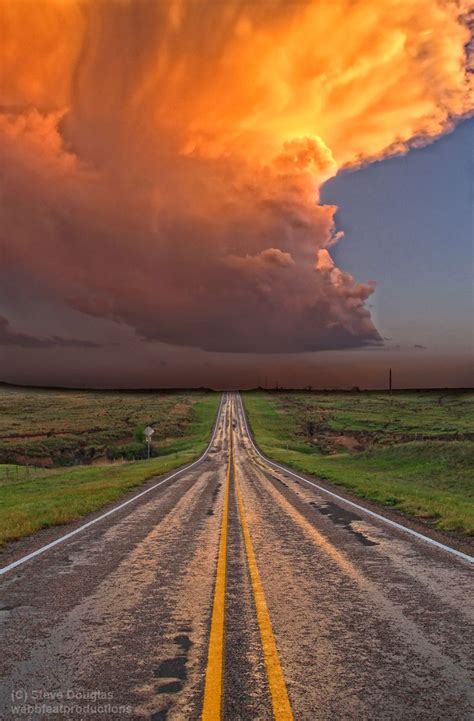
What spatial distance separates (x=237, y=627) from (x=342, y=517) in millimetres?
9399

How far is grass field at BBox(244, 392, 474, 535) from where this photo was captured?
742 inches

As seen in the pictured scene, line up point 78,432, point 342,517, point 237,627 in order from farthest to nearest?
point 78,432 → point 342,517 → point 237,627

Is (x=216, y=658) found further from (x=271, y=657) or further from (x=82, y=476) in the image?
(x=82, y=476)

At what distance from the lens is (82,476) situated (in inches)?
1371

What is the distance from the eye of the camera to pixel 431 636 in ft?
18.9

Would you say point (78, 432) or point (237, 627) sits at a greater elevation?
point (237, 627)

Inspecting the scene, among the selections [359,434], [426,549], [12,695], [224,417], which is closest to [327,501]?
[426,549]

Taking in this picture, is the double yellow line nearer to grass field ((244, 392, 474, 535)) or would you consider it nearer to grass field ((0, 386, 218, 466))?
grass field ((244, 392, 474, 535))

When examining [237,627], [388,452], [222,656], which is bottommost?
[388,452]

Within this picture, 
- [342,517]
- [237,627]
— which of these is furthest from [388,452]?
[237,627]

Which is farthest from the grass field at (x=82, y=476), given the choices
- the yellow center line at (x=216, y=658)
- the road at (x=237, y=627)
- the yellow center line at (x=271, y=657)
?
the yellow center line at (x=271, y=657)

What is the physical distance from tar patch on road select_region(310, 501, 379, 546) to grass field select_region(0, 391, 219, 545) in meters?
8.31

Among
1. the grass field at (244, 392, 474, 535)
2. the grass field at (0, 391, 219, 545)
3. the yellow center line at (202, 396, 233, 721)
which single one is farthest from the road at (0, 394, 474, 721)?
the grass field at (244, 392, 474, 535)

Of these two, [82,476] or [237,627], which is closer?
[237,627]
